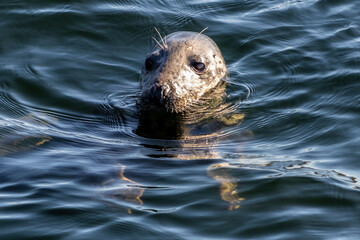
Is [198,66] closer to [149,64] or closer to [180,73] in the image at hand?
[180,73]

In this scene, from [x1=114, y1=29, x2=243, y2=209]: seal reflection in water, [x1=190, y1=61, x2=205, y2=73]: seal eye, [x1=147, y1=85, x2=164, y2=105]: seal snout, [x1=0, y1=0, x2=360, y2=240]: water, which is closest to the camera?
[x1=0, y1=0, x2=360, y2=240]: water

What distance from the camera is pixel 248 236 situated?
12.8 ft

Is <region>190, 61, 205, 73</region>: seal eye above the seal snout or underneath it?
above

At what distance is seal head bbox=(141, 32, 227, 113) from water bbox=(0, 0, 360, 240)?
38 cm

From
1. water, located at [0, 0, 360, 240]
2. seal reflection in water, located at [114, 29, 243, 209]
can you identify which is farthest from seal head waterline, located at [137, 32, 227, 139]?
water, located at [0, 0, 360, 240]

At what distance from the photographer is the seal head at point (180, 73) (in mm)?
6254

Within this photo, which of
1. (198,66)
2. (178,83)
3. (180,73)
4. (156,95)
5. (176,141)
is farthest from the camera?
(198,66)

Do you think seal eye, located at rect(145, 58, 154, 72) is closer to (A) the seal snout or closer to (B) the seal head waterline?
(B) the seal head waterline

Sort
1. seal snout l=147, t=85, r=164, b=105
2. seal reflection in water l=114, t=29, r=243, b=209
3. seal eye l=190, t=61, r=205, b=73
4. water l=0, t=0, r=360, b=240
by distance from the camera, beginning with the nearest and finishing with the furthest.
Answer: water l=0, t=0, r=360, b=240
seal reflection in water l=114, t=29, r=243, b=209
seal snout l=147, t=85, r=164, b=105
seal eye l=190, t=61, r=205, b=73

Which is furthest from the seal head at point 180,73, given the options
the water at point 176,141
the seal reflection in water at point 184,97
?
the water at point 176,141

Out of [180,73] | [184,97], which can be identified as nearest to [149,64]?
[180,73]

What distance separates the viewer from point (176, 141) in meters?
5.92

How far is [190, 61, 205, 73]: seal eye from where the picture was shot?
22.3 ft

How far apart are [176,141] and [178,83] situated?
0.75 meters
